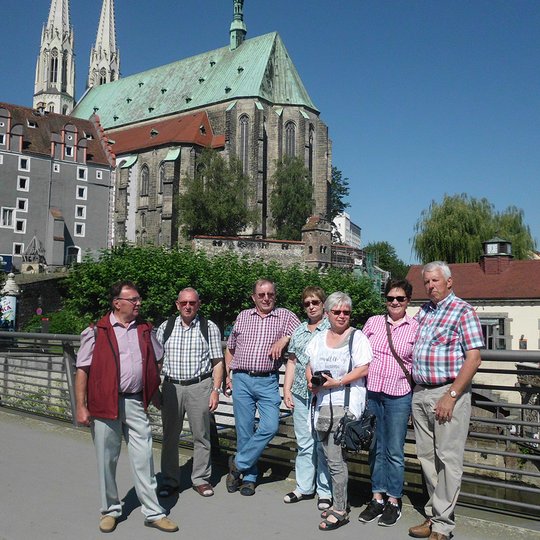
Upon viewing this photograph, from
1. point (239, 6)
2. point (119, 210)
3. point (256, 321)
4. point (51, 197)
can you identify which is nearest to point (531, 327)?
point (256, 321)

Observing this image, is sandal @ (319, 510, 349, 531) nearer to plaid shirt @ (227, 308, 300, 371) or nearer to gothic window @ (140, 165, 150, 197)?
plaid shirt @ (227, 308, 300, 371)

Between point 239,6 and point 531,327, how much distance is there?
201 ft

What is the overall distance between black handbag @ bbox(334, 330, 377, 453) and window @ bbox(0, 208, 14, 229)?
52.7 metres

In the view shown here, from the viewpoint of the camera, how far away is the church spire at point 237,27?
258ft

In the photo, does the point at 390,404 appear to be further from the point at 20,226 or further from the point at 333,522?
the point at 20,226

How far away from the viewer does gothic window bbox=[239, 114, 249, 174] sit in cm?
6406

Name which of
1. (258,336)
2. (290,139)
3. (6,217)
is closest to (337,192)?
(290,139)

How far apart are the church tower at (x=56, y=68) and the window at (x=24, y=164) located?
39587 millimetres

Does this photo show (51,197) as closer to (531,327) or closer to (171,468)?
(531,327)

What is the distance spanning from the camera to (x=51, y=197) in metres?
56.1

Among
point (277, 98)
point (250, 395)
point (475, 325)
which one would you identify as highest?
point (277, 98)

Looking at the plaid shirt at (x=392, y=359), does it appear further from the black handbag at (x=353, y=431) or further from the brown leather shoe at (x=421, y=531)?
the brown leather shoe at (x=421, y=531)

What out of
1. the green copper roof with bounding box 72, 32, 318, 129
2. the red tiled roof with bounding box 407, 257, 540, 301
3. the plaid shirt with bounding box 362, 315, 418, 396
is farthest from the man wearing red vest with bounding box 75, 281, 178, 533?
the green copper roof with bounding box 72, 32, 318, 129

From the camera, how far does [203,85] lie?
7600cm
